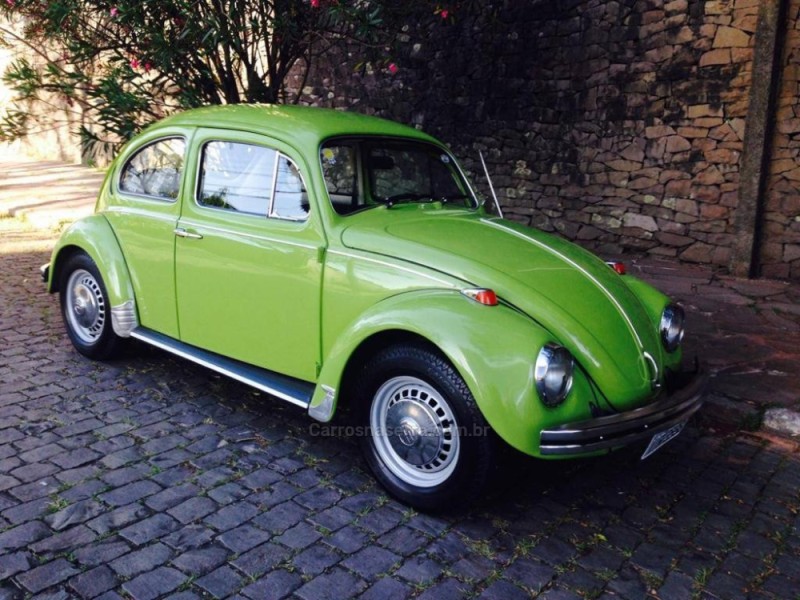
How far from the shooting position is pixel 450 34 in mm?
9602

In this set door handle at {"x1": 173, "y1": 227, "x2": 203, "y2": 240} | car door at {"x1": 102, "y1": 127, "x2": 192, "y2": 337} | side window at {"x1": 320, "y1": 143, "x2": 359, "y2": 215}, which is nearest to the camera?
side window at {"x1": 320, "y1": 143, "x2": 359, "y2": 215}

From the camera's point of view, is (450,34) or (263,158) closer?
(263,158)

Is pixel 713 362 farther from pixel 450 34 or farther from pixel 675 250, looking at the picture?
pixel 450 34

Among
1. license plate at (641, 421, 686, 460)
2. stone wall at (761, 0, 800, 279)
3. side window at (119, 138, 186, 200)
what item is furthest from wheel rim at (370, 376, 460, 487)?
stone wall at (761, 0, 800, 279)

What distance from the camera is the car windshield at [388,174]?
3832 millimetres

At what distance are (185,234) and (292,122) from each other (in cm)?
91

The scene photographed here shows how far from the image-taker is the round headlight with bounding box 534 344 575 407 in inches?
113

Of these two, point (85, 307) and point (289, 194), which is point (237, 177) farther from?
point (85, 307)

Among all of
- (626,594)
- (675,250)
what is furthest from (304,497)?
(675,250)

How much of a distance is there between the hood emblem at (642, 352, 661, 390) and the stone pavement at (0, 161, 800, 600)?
579 millimetres

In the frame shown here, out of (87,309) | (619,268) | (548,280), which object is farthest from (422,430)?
A: (87,309)

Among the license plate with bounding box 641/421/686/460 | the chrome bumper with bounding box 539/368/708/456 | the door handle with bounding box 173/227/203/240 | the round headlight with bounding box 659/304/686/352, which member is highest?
the door handle with bounding box 173/227/203/240

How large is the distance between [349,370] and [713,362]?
9.34 feet

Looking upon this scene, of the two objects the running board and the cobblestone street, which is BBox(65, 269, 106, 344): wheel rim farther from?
the cobblestone street
